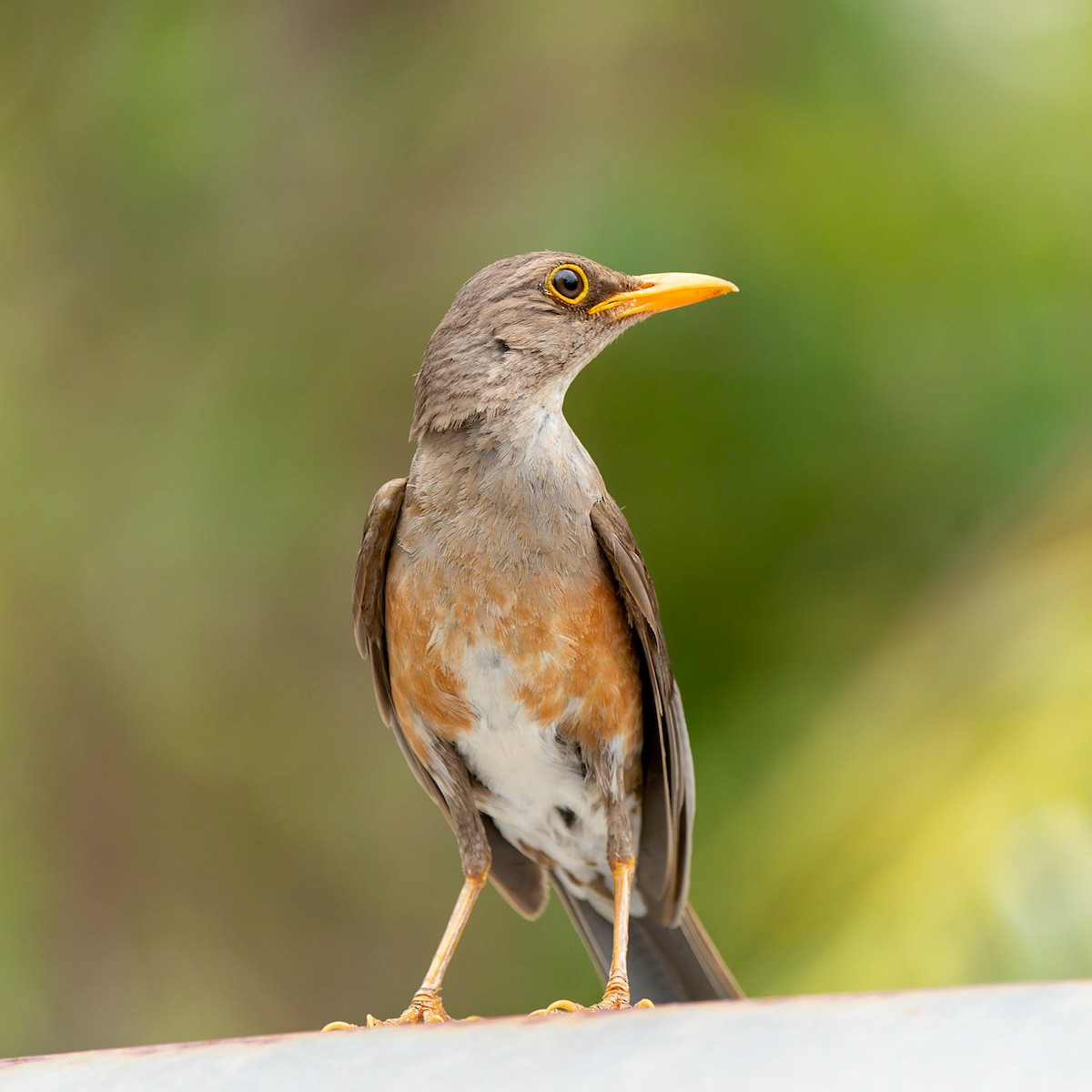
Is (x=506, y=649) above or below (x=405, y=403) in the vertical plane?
below

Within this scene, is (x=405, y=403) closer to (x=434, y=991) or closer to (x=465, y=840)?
(x=465, y=840)

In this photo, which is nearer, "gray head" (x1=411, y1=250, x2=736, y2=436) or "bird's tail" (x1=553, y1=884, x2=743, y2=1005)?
"gray head" (x1=411, y1=250, x2=736, y2=436)

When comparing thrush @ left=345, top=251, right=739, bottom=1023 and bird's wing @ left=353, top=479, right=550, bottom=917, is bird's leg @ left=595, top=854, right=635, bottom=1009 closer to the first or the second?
thrush @ left=345, top=251, right=739, bottom=1023

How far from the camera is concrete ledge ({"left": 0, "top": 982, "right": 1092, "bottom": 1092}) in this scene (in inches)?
58.0

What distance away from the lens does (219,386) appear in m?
6.79

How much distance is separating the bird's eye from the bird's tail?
169 centimetres

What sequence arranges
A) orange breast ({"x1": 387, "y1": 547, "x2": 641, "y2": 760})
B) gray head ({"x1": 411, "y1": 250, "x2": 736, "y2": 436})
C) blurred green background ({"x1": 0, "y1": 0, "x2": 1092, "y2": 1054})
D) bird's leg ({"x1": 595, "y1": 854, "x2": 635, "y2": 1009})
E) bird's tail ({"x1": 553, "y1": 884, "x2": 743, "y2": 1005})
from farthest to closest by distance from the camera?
blurred green background ({"x1": 0, "y1": 0, "x2": 1092, "y2": 1054}) < bird's tail ({"x1": 553, "y1": 884, "x2": 743, "y2": 1005}) < gray head ({"x1": 411, "y1": 250, "x2": 736, "y2": 436}) < orange breast ({"x1": 387, "y1": 547, "x2": 641, "y2": 760}) < bird's leg ({"x1": 595, "y1": 854, "x2": 635, "y2": 1009})

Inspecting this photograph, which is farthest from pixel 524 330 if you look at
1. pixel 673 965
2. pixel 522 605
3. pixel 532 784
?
pixel 673 965

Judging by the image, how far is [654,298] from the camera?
11.0 feet

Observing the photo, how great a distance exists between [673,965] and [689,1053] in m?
2.13

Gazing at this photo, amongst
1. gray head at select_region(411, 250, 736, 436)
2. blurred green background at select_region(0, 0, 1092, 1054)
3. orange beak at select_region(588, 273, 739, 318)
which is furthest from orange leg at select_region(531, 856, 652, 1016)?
blurred green background at select_region(0, 0, 1092, 1054)

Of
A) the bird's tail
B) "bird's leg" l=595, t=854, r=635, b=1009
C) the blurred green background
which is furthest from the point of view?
the blurred green background

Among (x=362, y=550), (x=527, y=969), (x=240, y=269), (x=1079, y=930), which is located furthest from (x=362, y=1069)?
(x=240, y=269)

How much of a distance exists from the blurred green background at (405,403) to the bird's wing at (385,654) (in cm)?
145
